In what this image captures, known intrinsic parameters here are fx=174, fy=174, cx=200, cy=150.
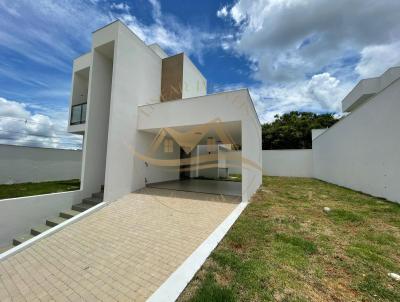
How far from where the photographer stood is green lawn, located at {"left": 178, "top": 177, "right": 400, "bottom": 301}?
2.17 metres

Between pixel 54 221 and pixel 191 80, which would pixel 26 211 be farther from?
pixel 191 80

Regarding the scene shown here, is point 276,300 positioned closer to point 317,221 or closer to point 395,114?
point 317,221

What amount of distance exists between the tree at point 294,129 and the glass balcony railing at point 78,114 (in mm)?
23360

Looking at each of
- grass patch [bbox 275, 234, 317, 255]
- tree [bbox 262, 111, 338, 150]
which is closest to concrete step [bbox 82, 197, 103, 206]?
grass patch [bbox 275, 234, 317, 255]

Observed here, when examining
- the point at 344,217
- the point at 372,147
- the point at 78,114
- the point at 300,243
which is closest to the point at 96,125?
the point at 78,114

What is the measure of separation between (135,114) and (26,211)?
509 centimetres

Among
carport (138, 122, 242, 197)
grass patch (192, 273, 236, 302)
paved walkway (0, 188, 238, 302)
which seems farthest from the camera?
carport (138, 122, 242, 197)

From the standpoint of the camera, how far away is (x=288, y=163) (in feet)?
56.5

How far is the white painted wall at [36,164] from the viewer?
995 centimetres

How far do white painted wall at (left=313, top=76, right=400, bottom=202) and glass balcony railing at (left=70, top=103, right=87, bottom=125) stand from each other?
42.5 feet

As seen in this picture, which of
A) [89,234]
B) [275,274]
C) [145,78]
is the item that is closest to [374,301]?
[275,274]

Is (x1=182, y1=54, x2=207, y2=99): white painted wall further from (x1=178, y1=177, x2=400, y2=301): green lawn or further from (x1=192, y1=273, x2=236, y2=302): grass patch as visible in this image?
(x1=192, y1=273, x2=236, y2=302): grass patch

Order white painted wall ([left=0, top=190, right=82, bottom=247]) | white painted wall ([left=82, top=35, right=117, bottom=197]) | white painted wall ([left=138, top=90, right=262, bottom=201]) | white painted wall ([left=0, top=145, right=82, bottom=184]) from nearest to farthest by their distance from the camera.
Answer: white painted wall ([left=0, top=190, right=82, bottom=247]), white painted wall ([left=138, top=90, right=262, bottom=201]), white painted wall ([left=82, top=35, right=117, bottom=197]), white painted wall ([left=0, top=145, right=82, bottom=184])

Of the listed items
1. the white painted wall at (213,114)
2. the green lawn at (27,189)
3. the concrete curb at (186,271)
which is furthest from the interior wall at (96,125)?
the concrete curb at (186,271)
